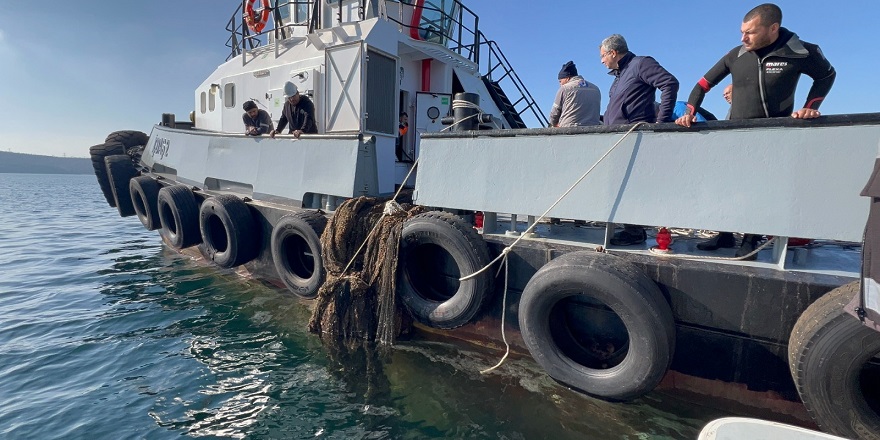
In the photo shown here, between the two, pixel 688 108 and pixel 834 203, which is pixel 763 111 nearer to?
pixel 688 108

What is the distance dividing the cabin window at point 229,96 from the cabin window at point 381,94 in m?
3.80

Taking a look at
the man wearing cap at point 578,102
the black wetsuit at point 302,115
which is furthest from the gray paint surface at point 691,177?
the black wetsuit at point 302,115

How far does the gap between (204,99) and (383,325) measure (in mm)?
8171

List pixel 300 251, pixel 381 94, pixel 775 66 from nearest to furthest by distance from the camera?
pixel 775 66
pixel 300 251
pixel 381 94

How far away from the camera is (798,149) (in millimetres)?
2664

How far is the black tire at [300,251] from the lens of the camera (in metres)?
5.22

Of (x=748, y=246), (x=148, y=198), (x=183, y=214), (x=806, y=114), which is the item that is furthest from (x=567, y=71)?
(x=148, y=198)

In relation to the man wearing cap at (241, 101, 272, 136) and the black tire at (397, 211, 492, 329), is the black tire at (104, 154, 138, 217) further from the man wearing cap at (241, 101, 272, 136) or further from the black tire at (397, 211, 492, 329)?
the black tire at (397, 211, 492, 329)

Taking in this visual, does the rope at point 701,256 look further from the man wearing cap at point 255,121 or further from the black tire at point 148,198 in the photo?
the black tire at point 148,198

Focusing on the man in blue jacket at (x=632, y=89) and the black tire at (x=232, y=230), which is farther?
the black tire at (x=232, y=230)

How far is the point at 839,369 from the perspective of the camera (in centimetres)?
237

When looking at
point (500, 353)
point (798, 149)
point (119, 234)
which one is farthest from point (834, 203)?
point (119, 234)

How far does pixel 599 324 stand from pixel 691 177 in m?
1.26

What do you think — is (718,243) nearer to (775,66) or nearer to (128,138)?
(775,66)
